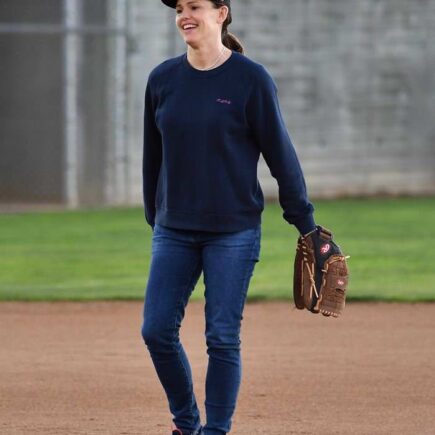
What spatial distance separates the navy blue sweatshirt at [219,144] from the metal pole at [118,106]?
12.3 m

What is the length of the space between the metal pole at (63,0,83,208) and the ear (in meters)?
11.8

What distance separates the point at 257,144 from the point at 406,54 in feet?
47.5

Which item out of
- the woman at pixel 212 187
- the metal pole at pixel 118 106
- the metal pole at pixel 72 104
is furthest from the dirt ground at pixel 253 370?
the metal pole at pixel 118 106

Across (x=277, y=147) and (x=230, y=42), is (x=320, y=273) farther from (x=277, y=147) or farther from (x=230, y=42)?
Result: (x=230, y=42)

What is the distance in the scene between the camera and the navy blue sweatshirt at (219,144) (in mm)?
4816

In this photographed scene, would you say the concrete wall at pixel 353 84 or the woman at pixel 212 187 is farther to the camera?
the concrete wall at pixel 353 84

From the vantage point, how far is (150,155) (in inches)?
202

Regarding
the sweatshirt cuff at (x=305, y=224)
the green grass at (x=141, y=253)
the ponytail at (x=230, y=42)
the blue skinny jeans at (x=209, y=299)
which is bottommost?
the green grass at (x=141, y=253)

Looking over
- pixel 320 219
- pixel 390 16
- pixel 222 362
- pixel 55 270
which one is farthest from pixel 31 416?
pixel 390 16

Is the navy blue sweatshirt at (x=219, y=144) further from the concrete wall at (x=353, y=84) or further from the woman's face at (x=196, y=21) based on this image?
the concrete wall at (x=353, y=84)

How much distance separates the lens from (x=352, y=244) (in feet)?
43.5

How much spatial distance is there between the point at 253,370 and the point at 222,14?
2.88m

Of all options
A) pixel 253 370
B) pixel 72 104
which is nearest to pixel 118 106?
pixel 72 104

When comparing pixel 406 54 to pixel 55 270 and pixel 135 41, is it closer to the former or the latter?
pixel 135 41
